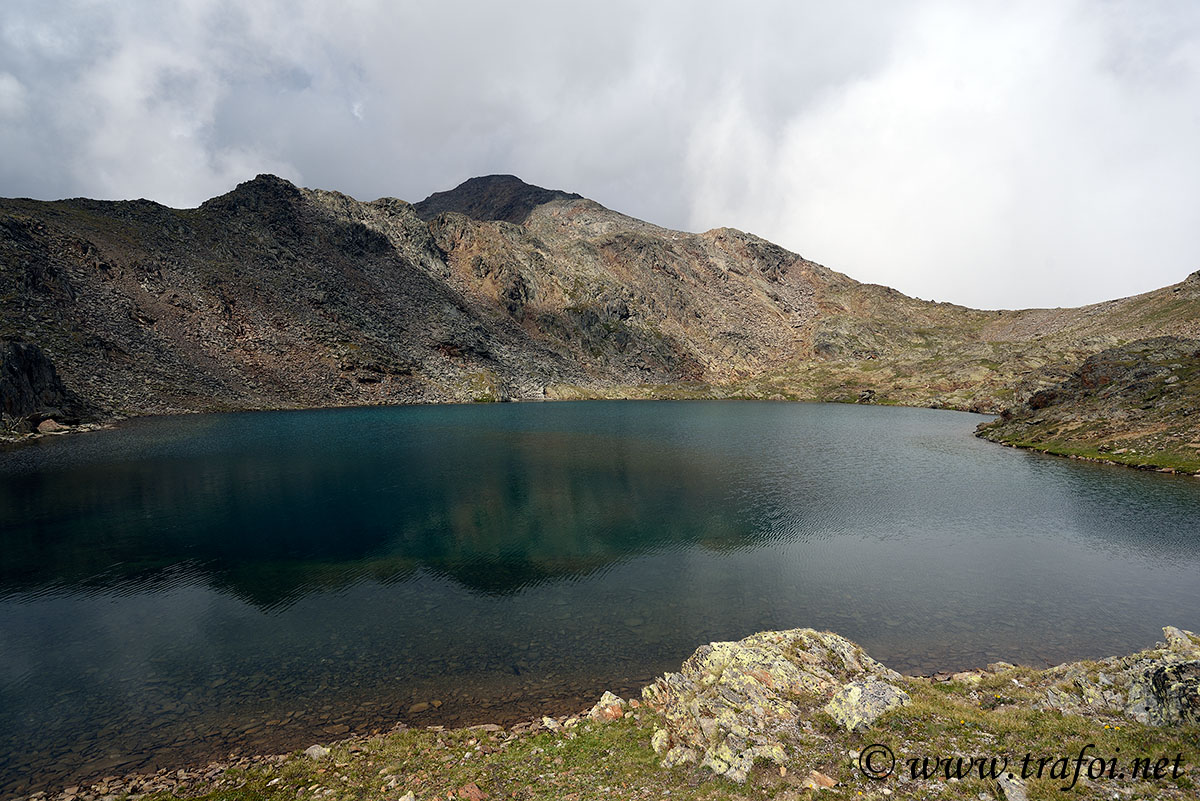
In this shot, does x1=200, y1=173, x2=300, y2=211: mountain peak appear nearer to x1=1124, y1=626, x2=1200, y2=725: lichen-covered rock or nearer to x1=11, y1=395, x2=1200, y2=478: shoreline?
x1=11, y1=395, x2=1200, y2=478: shoreline

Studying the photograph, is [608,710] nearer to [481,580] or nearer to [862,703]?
[862,703]

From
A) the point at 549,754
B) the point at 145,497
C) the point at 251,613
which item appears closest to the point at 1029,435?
the point at 549,754

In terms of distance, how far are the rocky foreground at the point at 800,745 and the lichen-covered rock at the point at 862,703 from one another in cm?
5

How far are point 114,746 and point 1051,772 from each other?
26255mm

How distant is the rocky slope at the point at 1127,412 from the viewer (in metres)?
59.3

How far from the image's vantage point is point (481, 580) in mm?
30141

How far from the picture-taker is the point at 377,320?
572ft

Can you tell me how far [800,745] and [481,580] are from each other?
21.4m

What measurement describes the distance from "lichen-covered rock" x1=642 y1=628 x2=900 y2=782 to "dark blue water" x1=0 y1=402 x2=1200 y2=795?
185 inches

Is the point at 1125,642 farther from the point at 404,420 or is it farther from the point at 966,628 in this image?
the point at 404,420

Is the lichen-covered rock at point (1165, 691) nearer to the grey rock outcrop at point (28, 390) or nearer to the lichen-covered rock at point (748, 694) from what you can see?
the lichen-covered rock at point (748, 694)

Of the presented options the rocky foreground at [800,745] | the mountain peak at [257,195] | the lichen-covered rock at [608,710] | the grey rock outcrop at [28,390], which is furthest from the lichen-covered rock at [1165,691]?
the mountain peak at [257,195]

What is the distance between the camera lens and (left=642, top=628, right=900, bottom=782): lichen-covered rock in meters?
13.1

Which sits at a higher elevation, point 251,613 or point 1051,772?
point 1051,772
